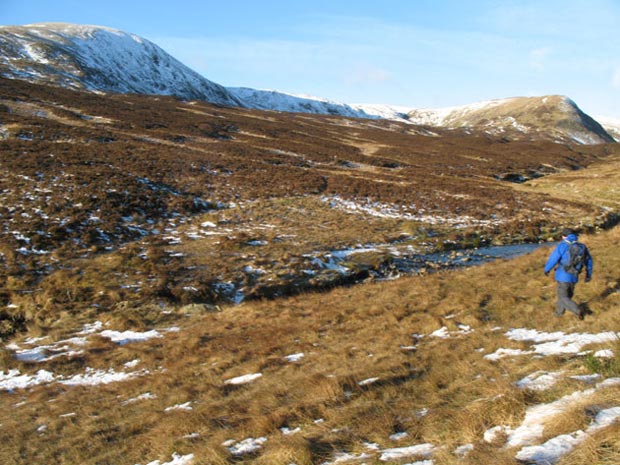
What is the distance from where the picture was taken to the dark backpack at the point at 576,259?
8.73m

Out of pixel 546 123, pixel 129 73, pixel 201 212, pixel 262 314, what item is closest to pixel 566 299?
pixel 262 314

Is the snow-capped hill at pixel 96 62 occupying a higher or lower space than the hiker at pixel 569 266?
higher

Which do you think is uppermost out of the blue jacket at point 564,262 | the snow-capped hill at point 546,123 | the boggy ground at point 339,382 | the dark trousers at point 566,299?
the snow-capped hill at point 546,123

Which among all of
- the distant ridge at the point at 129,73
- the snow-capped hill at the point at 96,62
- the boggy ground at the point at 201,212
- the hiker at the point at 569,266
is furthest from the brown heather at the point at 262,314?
the distant ridge at the point at 129,73

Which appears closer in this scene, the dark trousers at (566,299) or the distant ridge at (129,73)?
the dark trousers at (566,299)

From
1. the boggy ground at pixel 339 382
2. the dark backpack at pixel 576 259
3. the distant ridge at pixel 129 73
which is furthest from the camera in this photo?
the distant ridge at pixel 129 73

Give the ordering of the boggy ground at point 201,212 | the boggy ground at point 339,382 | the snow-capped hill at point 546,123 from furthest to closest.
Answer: the snow-capped hill at point 546,123 < the boggy ground at point 201,212 < the boggy ground at point 339,382

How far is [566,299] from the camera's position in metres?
8.96

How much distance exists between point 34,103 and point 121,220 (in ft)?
139

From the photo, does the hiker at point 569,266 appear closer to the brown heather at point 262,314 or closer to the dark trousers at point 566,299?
the dark trousers at point 566,299

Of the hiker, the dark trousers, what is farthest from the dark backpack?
the dark trousers

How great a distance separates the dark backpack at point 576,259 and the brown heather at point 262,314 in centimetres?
110

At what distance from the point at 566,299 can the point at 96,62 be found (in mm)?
168036

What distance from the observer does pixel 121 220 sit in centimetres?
2397
